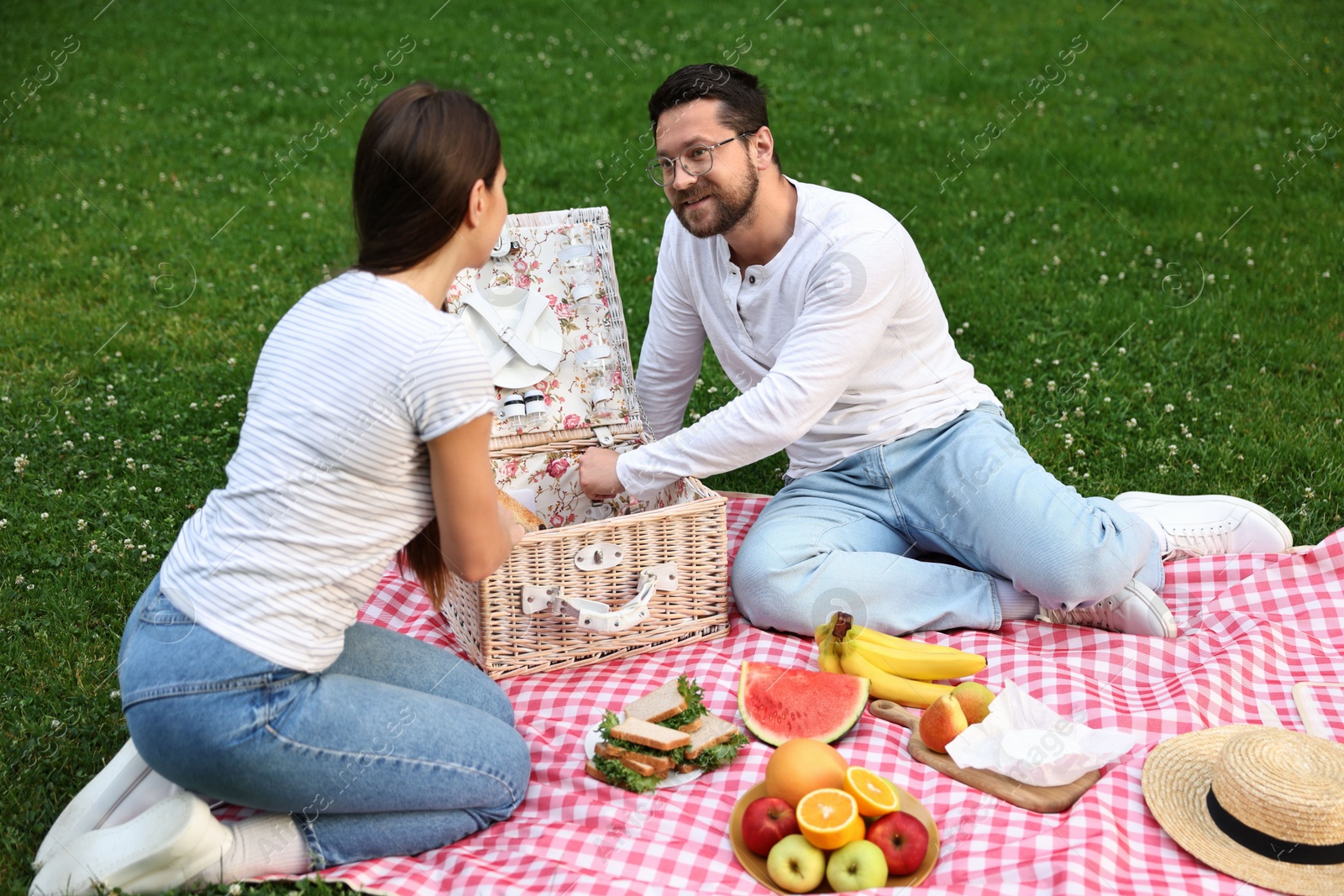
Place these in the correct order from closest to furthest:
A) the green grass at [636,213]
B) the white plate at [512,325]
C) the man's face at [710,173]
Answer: the man's face at [710,173] → the white plate at [512,325] → the green grass at [636,213]

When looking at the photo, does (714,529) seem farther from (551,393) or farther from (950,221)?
(950,221)

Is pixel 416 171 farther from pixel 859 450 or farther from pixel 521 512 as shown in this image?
pixel 859 450

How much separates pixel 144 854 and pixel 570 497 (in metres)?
2.13

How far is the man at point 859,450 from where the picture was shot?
3.68 metres

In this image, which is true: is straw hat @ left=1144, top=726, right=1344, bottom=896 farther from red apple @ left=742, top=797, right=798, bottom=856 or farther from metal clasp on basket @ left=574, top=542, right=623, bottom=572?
metal clasp on basket @ left=574, top=542, right=623, bottom=572

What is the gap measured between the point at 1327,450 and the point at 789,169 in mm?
4225

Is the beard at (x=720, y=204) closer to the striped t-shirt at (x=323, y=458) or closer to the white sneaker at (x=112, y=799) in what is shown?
the striped t-shirt at (x=323, y=458)

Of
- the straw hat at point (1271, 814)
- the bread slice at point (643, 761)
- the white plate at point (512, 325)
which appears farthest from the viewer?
the white plate at point (512, 325)

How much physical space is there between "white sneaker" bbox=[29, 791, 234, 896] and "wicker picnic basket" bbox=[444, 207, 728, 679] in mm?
1055

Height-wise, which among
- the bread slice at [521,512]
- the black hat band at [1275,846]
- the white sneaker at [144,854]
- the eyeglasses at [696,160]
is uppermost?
the eyeglasses at [696,160]

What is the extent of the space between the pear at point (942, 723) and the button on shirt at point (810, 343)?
39.7 inches

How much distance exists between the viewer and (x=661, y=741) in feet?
9.78

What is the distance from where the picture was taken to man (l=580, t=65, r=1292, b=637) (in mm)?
3676

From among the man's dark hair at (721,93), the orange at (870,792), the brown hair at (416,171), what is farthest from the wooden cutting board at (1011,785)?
the man's dark hair at (721,93)
